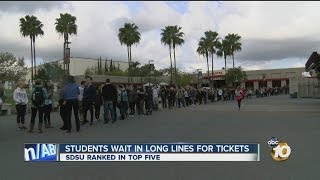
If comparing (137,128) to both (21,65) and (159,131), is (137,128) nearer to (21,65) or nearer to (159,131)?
(159,131)

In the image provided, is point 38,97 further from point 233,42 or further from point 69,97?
point 233,42

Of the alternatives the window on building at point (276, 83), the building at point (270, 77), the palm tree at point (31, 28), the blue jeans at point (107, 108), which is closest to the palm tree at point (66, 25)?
the palm tree at point (31, 28)

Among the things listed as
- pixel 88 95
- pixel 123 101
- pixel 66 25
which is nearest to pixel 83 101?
pixel 88 95

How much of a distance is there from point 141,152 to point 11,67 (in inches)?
2968

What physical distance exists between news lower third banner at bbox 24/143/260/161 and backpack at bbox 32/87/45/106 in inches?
239

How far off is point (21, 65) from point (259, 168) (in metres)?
78.0

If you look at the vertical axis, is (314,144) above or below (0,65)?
below

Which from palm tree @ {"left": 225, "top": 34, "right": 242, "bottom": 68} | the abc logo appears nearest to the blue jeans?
the abc logo

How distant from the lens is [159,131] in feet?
47.3

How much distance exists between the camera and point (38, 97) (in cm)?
1430

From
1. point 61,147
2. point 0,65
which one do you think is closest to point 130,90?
point 61,147

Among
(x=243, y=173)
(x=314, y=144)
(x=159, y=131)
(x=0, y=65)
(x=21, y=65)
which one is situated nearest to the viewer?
(x=243, y=173)

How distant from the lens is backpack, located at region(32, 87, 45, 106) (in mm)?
14278

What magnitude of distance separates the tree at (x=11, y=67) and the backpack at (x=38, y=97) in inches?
2482
